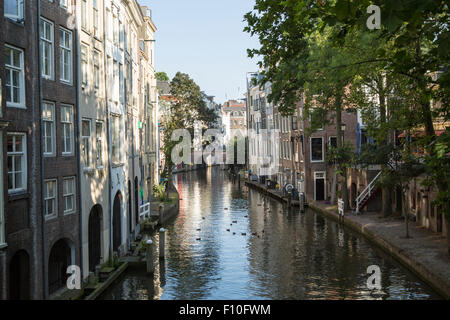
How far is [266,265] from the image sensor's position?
27.0 meters

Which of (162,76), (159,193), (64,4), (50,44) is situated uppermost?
(162,76)

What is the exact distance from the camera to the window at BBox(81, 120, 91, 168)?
882 inches

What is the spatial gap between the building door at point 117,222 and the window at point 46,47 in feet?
37.2

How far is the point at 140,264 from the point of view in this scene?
2567cm

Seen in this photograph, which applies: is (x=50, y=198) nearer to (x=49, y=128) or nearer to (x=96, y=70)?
(x=49, y=128)

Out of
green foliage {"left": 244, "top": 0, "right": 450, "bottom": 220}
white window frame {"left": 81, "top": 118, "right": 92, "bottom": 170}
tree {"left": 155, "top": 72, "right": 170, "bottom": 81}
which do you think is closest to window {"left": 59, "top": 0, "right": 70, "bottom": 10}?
white window frame {"left": 81, "top": 118, "right": 92, "bottom": 170}

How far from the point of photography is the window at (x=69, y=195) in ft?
65.9

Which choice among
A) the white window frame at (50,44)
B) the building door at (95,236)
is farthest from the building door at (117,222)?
the white window frame at (50,44)

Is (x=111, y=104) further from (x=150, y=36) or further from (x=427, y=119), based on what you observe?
(x=150, y=36)

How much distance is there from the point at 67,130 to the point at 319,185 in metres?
Result: 38.5

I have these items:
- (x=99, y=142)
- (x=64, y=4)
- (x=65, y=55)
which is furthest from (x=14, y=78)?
(x=99, y=142)

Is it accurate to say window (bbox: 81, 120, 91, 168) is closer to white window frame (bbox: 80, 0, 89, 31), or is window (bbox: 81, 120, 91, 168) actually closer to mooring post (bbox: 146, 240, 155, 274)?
white window frame (bbox: 80, 0, 89, 31)

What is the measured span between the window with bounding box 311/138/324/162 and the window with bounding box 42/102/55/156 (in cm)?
3986

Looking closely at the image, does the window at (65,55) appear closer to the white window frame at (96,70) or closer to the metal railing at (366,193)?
the white window frame at (96,70)
